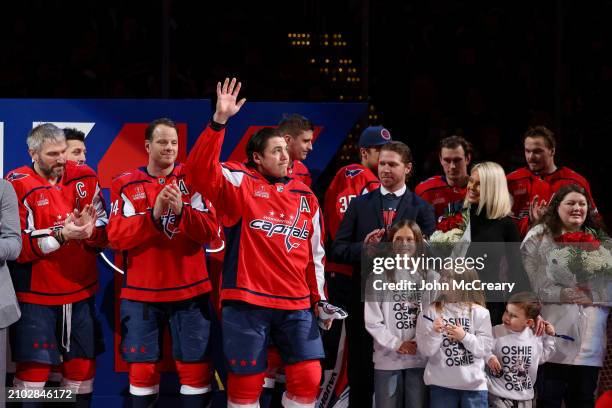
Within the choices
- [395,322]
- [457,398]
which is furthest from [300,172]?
[457,398]

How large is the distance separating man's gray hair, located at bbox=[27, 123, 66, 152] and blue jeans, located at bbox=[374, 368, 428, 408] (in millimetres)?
2383

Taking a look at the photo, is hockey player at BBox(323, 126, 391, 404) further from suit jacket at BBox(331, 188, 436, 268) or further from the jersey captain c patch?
the jersey captain c patch

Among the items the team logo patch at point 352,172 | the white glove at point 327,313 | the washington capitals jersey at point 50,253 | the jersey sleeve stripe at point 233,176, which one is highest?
the team logo patch at point 352,172

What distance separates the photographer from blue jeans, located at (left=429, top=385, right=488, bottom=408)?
540 cm

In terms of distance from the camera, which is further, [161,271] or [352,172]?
[352,172]

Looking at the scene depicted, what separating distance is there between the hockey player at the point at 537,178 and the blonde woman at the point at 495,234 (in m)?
0.73

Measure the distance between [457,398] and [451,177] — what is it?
1.74 m

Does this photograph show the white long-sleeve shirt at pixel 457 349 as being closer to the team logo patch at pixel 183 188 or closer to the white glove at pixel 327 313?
the white glove at pixel 327 313

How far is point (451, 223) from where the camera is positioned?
5816 mm

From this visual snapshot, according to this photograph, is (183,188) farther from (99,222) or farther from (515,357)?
(515,357)

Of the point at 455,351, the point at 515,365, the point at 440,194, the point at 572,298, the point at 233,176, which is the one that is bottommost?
the point at 515,365

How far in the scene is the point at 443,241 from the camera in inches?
226

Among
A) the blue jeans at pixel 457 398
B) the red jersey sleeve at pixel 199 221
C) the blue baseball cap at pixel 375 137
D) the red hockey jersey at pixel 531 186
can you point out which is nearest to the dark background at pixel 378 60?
the red hockey jersey at pixel 531 186

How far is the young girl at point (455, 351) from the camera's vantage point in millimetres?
5398
